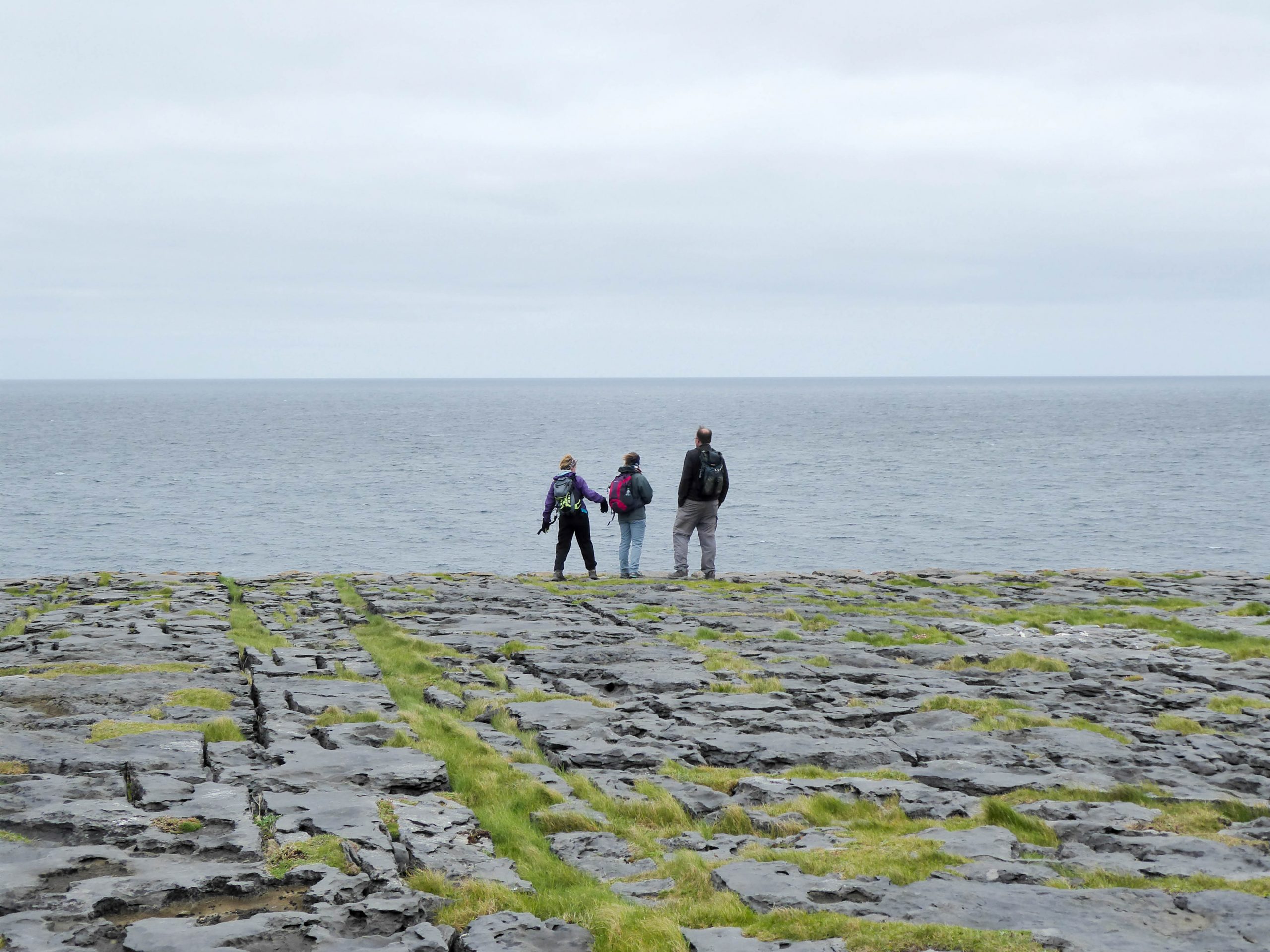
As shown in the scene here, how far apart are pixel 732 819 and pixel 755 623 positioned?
9.20m

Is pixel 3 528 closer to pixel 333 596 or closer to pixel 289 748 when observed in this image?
pixel 333 596

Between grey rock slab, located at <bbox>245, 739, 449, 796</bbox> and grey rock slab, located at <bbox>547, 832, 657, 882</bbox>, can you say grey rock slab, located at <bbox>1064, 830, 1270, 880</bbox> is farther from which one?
grey rock slab, located at <bbox>245, 739, 449, 796</bbox>

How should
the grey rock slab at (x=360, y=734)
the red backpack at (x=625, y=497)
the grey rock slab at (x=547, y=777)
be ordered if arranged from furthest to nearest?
the red backpack at (x=625, y=497) < the grey rock slab at (x=360, y=734) < the grey rock slab at (x=547, y=777)

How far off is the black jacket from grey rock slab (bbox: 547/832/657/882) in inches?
615

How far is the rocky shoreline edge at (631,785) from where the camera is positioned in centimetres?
631

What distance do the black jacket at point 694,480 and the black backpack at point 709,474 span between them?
1.7 inches

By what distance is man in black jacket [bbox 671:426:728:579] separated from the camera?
23.4 metres

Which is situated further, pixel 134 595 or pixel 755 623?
pixel 134 595

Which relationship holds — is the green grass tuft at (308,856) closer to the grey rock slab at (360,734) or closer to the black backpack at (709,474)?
the grey rock slab at (360,734)

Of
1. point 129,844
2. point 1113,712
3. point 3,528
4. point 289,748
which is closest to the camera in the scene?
point 129,844

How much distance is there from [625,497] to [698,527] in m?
1.87

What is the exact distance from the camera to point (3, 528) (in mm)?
54875

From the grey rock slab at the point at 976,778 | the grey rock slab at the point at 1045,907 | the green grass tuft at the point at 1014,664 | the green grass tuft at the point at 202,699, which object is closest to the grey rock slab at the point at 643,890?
the grey rock slab at the point at 1045,907

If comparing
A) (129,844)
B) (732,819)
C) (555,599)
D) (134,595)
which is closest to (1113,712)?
(732,819)
